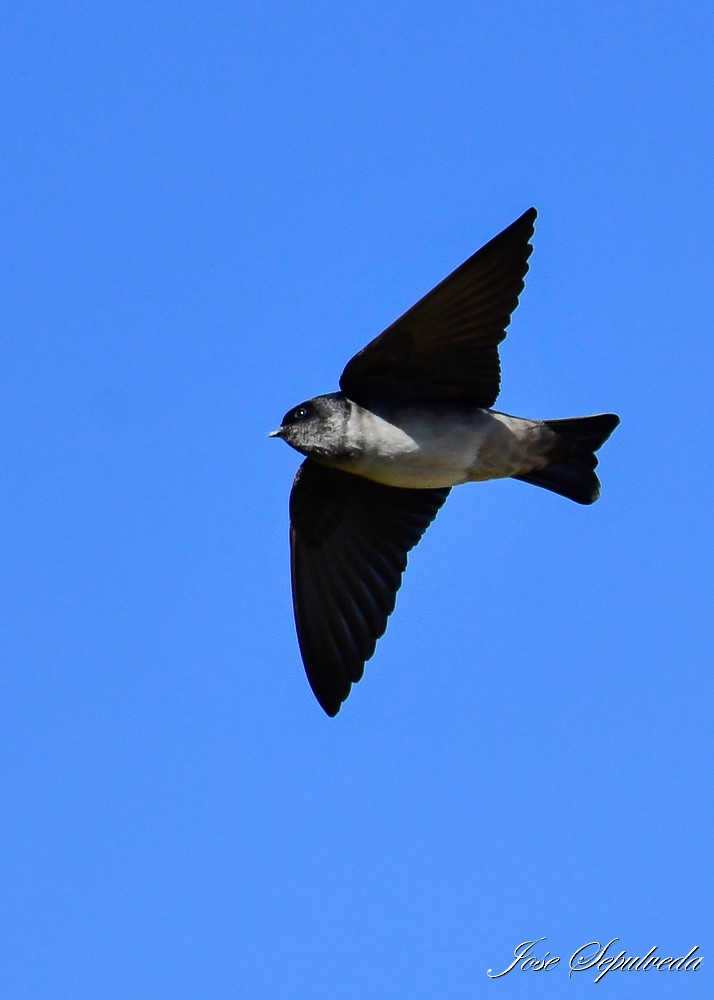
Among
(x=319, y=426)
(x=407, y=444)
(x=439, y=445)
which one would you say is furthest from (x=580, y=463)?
(x=319, y=426)

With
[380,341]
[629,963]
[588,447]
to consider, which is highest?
[380,341]

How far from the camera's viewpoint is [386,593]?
23.3 feet

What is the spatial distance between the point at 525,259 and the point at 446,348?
552 millimetres

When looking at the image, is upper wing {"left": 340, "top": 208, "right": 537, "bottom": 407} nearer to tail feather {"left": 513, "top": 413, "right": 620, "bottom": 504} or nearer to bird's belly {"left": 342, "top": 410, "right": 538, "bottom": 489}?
bird's belly {"left": 342, "top": 410, "right": 538, "bottom": 489}

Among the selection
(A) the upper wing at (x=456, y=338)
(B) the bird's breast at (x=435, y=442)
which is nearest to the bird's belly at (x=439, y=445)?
(B) the bird's breast at (x=435, y=442)

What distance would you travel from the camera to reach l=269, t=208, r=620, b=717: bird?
6207 mm

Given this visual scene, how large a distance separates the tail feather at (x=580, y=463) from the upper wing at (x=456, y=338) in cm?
37

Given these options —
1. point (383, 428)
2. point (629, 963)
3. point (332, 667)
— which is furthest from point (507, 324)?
point (629, 963)

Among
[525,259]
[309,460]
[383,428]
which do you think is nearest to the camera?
[525,259]

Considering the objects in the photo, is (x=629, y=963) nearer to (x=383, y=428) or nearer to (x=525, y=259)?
(x=383, y=428)

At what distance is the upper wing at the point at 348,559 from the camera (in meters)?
7.05

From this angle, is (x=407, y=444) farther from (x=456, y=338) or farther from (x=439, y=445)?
(x=456, y=338)

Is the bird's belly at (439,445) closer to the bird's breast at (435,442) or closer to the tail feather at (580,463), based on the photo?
the bird's breast at (435,442)

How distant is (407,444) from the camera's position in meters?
6.46
